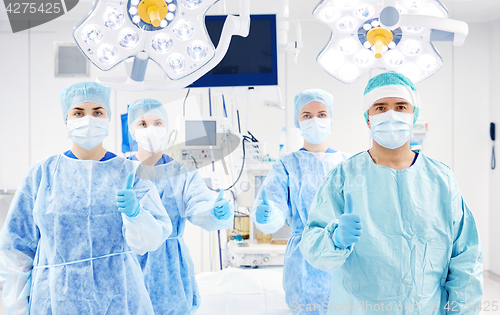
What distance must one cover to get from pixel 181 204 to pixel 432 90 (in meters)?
2.57

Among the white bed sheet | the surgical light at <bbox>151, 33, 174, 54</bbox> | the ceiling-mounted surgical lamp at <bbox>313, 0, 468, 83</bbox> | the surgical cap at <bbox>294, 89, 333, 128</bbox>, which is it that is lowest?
the white bed sheet

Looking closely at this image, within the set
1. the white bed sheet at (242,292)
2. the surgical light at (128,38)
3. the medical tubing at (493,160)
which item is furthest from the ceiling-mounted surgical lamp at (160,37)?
the medical tubing at (493,160)

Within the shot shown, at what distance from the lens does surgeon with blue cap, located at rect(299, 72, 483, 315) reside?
3.34 feet

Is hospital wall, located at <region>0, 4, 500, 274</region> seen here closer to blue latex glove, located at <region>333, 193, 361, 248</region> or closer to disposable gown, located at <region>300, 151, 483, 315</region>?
disposable gown, located at <region>300, 151, 483, 315</region>

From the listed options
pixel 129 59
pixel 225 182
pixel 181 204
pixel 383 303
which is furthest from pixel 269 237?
pixel 129 59

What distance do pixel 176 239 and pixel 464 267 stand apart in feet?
3.81

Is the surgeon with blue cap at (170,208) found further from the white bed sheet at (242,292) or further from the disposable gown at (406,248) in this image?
the disposable gown at (406,248)

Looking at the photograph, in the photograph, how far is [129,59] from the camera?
111 cm

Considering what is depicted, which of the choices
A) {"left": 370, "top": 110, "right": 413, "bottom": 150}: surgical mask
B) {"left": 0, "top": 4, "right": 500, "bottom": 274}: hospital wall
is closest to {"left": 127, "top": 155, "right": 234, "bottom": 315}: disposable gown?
{"left": 370, "top": 110, "right": 413, "bottom": 150}: surgical mask

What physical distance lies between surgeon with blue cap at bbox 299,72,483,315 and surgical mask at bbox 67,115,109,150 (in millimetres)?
831

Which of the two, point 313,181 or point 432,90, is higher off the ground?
point 432,90

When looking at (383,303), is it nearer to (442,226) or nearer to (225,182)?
(442,226)

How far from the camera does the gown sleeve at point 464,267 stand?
1.00 metres

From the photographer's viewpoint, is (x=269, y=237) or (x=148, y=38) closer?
(x=148, y=38)
